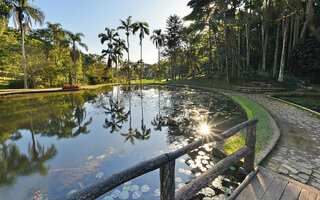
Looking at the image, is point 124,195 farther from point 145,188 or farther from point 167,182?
point 167,182

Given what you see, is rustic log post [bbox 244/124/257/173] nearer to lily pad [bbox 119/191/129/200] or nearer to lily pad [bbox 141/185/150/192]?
lily pad [bbox 141/185/150/192]

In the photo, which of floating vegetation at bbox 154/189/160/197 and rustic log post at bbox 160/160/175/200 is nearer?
rustic log post at bbox 160/160/175/200

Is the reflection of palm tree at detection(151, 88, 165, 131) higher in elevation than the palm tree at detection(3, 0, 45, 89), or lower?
lower

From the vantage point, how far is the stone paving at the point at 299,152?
9.40 feet

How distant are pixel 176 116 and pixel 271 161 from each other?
517 cm

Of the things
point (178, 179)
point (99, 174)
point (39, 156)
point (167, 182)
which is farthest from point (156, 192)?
point (39, 156)

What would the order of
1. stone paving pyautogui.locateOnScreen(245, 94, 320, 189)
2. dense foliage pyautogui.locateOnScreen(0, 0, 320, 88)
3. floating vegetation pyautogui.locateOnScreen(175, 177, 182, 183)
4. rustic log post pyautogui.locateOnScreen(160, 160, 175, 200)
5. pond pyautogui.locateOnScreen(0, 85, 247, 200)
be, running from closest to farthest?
1. rustic log post pyautogui.locateOnScreen(160, 160, 175, 200)
2. stone paving pyautogui.locateOnScreen(245, 94, 320, 189)
3. pond pyautogui.locateOnScreen(0, 85, 247, 200)
4. floating vegetation pyautogui.locateOnScreen(175, 177, 182, 183)
5. dense foliage pyautogui.locateOnScreen(0, 0, 320, 88)

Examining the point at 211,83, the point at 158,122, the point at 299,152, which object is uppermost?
the point at 211,83

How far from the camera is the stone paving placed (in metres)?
2.87

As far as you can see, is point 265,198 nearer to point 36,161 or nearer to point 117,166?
point 117,166

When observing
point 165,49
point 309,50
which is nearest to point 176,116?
point 309,50

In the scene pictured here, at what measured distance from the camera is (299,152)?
3.67 meters

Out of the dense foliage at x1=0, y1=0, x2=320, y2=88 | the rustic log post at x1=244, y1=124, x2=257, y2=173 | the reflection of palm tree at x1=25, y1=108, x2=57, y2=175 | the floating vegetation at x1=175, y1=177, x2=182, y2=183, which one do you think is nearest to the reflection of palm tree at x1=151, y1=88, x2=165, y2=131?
the floating vegetation at x1=175, y1=177, x2=182, y2=183

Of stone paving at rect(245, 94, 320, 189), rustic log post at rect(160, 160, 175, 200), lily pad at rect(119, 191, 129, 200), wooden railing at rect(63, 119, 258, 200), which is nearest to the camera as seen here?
wooden railing at rect(63, 119, 258, 200)
